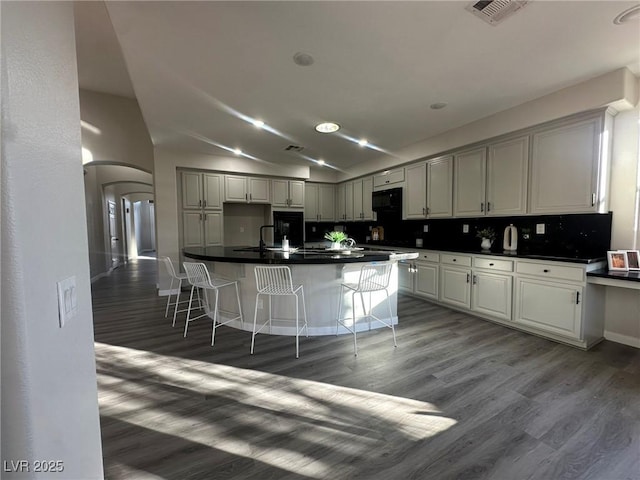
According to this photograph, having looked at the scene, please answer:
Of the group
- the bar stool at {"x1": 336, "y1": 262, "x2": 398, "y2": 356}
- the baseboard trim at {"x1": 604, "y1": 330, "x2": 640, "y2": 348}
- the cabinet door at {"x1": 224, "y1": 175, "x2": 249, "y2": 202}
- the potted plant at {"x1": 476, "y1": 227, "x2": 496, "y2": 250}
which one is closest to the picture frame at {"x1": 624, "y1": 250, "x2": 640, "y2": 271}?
the baseboard trim at {"x1": 604, "y1": 330, "x2": 640, "y2": 348}

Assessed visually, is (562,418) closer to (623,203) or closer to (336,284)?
(336,284)

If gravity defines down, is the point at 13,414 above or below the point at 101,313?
above

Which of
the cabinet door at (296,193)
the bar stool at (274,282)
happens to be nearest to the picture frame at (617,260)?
the bar stool at (274,282)

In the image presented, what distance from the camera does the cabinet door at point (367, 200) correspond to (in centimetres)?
603

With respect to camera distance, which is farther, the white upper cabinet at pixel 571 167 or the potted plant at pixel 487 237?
the potted plant at pixel 487 237

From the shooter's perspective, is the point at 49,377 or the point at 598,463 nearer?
the point at 49,377

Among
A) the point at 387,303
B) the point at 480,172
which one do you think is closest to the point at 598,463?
the point at 387,303

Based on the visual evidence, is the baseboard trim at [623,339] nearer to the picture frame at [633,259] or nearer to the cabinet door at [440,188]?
the picture frame at [633,259]

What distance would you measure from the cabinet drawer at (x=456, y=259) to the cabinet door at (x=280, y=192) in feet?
11.8

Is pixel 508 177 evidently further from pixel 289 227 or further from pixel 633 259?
pixel 289 227

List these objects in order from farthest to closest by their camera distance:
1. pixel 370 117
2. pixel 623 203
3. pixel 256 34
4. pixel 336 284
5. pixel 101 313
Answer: pixel 101 313, pixel 370 117, pixel 336 284, pixel 623 203, pixel 256 34

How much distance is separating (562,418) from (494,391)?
0.39 metres

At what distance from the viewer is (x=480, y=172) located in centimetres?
391

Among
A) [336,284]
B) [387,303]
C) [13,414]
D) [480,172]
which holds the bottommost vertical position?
[387,303]
